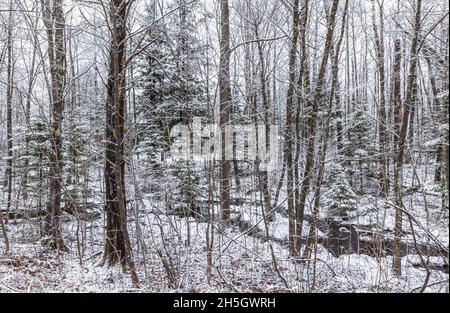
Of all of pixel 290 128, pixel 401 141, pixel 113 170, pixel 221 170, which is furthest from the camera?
pixel 221 170

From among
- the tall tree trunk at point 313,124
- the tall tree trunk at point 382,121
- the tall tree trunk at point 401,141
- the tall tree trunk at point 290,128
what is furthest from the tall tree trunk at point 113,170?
the tall tree trunk at point 382,121

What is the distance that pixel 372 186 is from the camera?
52.6 ft

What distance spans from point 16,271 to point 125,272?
2139 mm

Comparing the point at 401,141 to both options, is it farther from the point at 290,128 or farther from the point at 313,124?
the point at 290,128

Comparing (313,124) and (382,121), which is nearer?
(313,124)

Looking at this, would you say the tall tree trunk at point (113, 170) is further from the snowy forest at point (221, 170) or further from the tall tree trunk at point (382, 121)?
the tall tree trunk at point (382, 121)

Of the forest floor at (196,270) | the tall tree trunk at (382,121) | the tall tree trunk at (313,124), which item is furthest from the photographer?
the tall tree trunk at (382,121)

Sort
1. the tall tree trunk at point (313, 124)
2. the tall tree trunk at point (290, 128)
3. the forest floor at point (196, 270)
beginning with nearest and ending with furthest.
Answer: the forest floor at point (196, 270), the tall tree trunk at point (313, 124), the tall tree trunk at point (290, 128)

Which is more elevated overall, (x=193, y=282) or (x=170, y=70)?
(x=170, y=70)

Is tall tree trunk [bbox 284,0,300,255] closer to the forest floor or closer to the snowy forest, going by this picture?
the snowy forest

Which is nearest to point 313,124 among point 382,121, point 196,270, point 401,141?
point 401,141

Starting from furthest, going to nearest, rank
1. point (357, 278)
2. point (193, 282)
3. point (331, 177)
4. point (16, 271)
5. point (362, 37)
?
point (362, 37) → point (331, 177) → point (357, 278) → point (16, 271) → point (193, 282)
